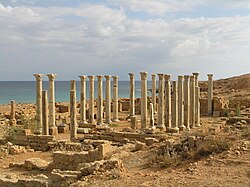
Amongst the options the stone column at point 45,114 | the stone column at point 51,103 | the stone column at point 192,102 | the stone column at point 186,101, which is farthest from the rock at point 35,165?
the stone column at point 192,102

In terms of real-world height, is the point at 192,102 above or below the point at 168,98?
below

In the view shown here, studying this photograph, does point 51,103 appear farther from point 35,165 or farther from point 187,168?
point 187,168

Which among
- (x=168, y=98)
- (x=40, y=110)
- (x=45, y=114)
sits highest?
(x=168, y=98)

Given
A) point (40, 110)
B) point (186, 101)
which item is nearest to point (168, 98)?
point (186, 101)

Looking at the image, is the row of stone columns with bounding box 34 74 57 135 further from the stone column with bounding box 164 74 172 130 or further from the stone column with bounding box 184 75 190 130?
the stone column with bounding box 184 75 190 130

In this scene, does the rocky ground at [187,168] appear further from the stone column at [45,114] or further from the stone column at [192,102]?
the stone column at [192,102]

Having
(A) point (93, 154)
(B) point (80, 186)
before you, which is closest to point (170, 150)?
(A) point (93, 154)

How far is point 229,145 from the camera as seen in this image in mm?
11977

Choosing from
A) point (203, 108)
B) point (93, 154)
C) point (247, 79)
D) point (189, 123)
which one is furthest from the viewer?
point (247, 79)

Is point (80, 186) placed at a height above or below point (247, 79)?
below

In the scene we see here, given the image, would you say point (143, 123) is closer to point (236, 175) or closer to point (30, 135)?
point (30, 135)

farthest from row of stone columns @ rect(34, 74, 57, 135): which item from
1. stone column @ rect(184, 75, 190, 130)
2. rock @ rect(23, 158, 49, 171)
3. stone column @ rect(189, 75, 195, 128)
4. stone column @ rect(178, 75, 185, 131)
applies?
stone column @ rect(189, 75, 195, 128)

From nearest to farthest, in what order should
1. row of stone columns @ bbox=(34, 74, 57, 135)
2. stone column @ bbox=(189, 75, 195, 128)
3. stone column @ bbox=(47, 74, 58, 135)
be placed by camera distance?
row of stone columns @ bbox=(34, 74, 57, 135) → stone column @ bbox=(47, 74, 58, 135) → stone column @ bbox=(189, 75, 195, 128)

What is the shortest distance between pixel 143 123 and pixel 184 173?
14322 mm
